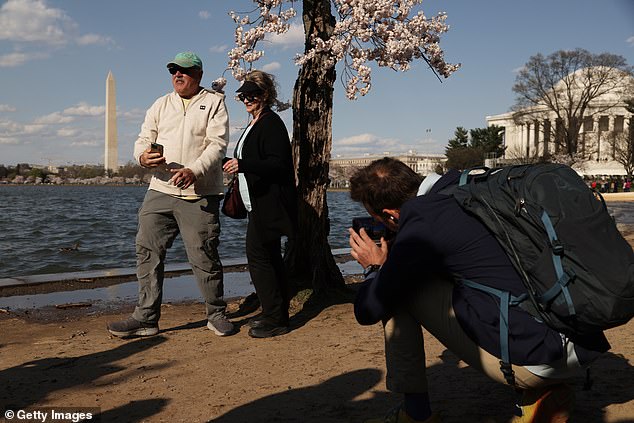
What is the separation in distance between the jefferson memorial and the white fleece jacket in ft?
171

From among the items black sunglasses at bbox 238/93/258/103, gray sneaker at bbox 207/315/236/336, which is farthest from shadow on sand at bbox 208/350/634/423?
black sunglasses at bbox 238/93/258/103

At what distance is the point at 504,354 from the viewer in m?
2.44

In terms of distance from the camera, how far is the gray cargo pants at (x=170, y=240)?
4.58 m

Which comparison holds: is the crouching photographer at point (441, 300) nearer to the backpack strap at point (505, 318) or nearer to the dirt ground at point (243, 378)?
the backpack strap at point (505, 318)

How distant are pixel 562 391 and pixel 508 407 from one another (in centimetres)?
52

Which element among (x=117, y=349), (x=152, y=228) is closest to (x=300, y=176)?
(x=152, y=228)

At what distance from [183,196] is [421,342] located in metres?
2.35

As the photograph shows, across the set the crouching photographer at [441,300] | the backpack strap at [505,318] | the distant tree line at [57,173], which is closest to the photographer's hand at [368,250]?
the crouching photographer at [441,300]

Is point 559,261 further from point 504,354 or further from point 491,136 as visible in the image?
point 491,136

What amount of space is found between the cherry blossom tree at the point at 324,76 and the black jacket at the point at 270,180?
124cm

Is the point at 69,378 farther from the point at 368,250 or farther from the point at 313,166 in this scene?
the point at 313,166

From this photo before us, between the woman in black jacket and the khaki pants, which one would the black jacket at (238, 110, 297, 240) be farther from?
the khaki pants
